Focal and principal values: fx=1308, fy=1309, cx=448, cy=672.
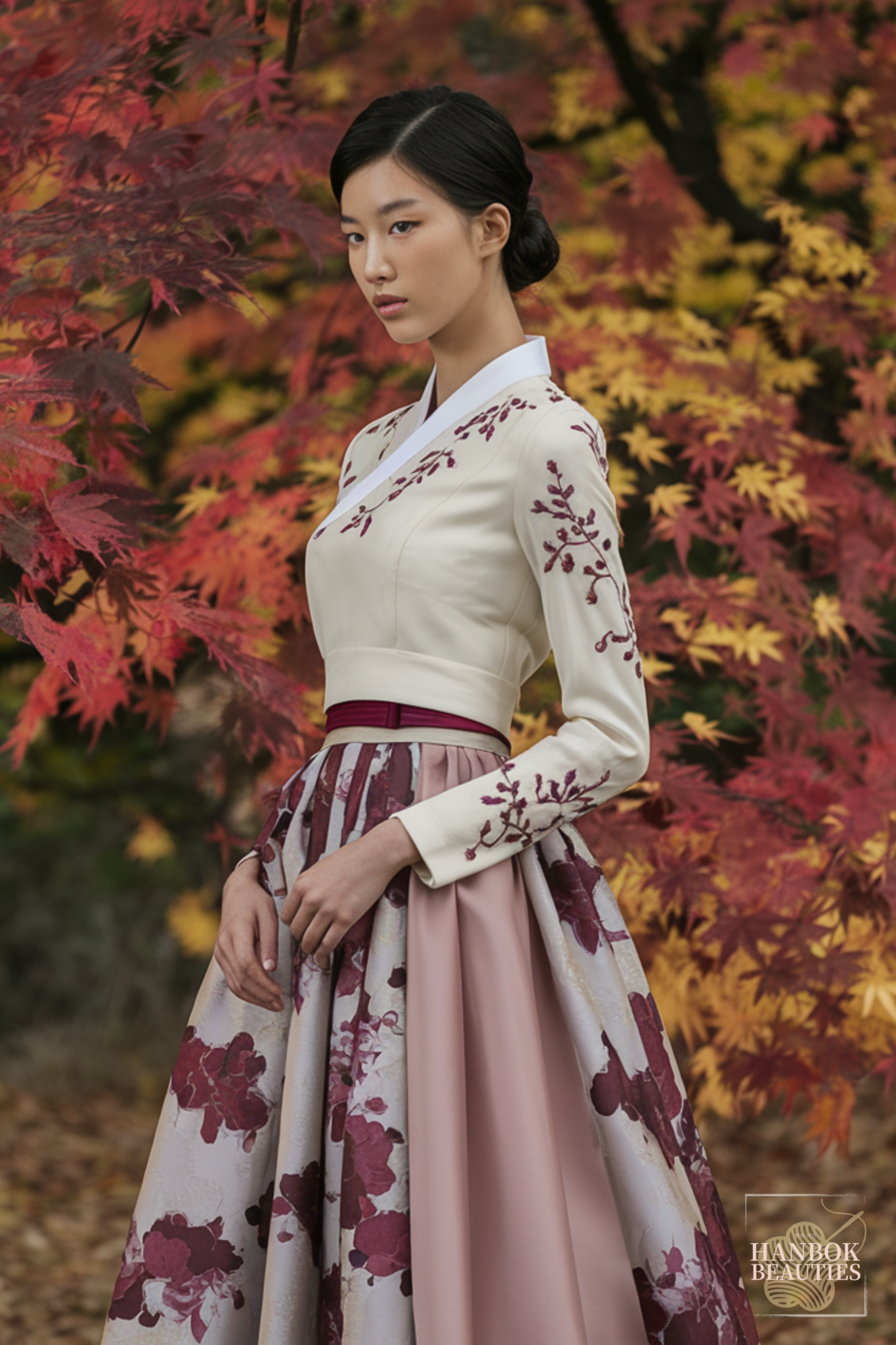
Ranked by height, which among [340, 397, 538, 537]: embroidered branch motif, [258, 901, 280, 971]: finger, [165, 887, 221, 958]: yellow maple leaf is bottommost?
[258, 901, 280, 971]: finger

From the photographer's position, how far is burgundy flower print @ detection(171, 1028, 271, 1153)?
1.25 meters

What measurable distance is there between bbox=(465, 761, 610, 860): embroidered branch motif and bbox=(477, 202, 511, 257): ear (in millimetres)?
520

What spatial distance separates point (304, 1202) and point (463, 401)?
0.78 m

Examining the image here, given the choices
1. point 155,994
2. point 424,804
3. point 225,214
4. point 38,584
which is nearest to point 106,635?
point 38,584

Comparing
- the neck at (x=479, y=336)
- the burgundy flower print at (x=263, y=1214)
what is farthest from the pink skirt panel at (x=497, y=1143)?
the neck at (x=479, y=336)

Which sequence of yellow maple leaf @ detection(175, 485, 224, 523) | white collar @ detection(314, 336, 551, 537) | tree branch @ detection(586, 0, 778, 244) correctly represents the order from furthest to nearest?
tree branch @ detection(586, 0, 778, 244), yellow maple leaf @ detection(175, 485, 224, 523), white collar @ detection(314, 336, 551, 537)

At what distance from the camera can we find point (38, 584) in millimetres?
1583

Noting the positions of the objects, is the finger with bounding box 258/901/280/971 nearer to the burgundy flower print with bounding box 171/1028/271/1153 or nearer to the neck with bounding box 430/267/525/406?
the burgundy flower print with bounding box 171/1028/271/1153

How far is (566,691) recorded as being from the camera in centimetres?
122

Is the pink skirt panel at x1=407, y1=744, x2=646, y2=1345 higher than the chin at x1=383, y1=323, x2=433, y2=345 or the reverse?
the reverse

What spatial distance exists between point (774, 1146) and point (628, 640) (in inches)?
121

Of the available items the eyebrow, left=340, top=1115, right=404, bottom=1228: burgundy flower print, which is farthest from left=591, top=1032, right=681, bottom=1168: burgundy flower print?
the eyebrow

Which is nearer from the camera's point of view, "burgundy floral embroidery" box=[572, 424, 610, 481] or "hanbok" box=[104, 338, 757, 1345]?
"hanbok" box=[104, 338, 757, 1345]

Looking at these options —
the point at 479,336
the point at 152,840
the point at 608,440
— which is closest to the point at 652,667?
the point at 608,440
